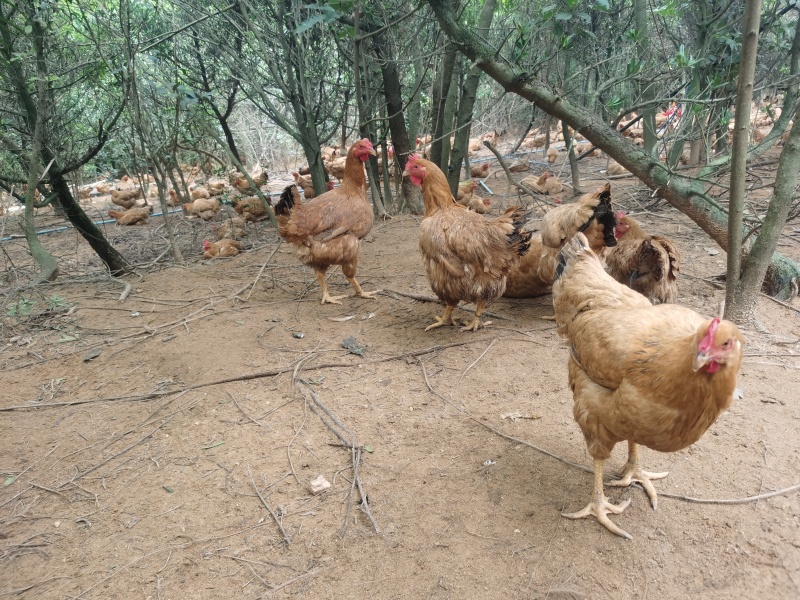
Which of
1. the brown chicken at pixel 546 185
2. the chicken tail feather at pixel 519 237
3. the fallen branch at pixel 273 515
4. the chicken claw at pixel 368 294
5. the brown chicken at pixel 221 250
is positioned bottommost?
the fallen branch at pixel 273 515

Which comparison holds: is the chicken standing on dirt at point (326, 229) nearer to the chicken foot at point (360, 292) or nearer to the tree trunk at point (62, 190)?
the chicken foot at point (360, 292)

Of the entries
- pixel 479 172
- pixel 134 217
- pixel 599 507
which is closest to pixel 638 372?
pixel 599 507

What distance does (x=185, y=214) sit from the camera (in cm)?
1155

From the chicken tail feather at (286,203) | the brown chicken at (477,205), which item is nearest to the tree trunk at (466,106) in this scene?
the brown chicken at (477,205)

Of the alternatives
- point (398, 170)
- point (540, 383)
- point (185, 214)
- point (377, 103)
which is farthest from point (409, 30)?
point (185, 214)

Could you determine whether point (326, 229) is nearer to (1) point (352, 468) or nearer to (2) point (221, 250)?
(2) point (221, 250)

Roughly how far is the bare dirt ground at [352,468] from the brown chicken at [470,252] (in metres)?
0.45

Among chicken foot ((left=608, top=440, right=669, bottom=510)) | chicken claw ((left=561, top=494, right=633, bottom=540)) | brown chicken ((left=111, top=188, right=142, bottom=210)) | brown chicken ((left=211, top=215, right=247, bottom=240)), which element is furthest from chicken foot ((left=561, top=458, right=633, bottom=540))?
brown chicken ((left=111, top=188, right=142, bottom=210))

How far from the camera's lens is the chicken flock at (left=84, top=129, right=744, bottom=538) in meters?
2.01

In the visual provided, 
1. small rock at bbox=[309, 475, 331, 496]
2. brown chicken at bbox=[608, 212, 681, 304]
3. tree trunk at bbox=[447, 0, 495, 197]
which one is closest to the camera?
small rock at bbox=[309, 475, 331, 496]

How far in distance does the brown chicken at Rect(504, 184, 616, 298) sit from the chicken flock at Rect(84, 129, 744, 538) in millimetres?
11

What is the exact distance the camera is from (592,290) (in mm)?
2736

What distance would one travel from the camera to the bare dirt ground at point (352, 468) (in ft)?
7.50

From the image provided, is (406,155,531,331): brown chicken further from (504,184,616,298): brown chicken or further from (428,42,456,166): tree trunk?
(428,42,456,166): tree trunk
